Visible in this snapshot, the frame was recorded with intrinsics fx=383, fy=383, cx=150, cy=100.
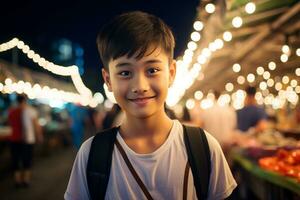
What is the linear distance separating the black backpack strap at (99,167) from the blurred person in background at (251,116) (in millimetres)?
6378

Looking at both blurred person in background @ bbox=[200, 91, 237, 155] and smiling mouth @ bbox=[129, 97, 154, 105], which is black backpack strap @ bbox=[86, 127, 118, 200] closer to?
smiling mouth @ bbox=[129, 97, 154, 105]

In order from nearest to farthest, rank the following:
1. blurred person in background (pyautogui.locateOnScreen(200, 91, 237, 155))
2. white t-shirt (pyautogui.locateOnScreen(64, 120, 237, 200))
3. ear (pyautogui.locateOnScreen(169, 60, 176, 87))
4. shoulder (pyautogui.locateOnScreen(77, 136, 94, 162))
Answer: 1. white t-shirt (pyautogui.locateOnScreen(64, 120, 237, 200))
2. shoulder (pyautogui.locateOnScreen(77, 136, 94, 162))
3. ear (pyautogui.locateOnScreen(169, 60, 176, 87))
4. blurred person in background (pyautogui.locateOnScreen(200, 91, 237, 155))

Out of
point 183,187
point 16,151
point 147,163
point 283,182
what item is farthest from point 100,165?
point 16,151

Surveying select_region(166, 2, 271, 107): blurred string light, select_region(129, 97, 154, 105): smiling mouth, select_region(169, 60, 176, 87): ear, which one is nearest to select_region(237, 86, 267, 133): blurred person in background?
select_region(166, 2, 271, 107): blurred string light

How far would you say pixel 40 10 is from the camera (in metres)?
3.93

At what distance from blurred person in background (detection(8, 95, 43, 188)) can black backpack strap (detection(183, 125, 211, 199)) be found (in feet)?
25.1

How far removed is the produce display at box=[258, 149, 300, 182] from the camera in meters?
4.69

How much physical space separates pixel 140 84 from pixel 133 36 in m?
0.27

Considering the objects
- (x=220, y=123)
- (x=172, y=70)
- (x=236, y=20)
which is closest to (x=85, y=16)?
A: (x=172, y=70)

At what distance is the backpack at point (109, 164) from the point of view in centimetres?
211

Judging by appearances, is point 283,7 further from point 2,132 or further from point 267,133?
point 2,132

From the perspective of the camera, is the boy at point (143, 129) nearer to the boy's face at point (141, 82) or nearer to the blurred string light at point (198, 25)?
the boy's face at point (141, 82)

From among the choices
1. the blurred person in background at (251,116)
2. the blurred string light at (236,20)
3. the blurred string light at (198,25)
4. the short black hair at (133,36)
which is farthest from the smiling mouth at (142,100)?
the blurred person in background at (251,116)

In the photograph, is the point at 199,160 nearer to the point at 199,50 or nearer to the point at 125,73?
the point at 125,73
